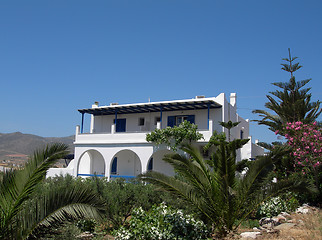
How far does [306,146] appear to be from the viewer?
11.8 metres

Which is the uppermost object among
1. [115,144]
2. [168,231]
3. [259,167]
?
[115,144]

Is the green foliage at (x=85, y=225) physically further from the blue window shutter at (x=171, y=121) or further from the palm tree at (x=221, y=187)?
the blue window shutter at (x=171, y=121)

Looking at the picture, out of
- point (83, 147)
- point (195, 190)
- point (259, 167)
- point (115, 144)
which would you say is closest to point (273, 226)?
point (259, 167)

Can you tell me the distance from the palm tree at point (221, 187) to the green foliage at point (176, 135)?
9568 millimetres

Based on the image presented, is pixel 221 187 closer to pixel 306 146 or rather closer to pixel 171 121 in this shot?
pixel 306 146

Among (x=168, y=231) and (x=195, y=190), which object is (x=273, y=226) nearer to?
(x=195, y=190)

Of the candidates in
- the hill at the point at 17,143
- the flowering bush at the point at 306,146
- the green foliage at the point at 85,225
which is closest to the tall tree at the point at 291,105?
the flowering bush at the point at 306,146

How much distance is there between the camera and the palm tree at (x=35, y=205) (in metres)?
5.71

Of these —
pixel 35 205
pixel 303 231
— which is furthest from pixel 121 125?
pixel 35 205

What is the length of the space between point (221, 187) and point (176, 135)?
34.5 feet

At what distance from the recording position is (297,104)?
46.6ft

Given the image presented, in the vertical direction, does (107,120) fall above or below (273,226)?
above

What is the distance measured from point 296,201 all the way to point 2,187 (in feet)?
33.2

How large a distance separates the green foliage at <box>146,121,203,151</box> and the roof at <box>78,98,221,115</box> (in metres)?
1.61
